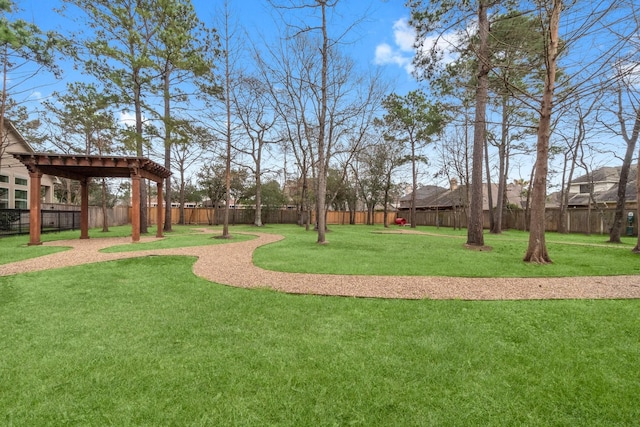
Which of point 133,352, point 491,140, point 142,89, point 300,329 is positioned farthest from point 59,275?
point 491,140

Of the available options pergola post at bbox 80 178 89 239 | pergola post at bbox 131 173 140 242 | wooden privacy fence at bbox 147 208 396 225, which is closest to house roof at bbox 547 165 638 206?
wooden privacy fence at bbox 147 208 396 225

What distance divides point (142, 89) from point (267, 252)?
436 inches

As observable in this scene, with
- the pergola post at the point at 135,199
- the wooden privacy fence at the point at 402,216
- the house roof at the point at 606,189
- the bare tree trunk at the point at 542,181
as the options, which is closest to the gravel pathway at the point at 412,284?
the bare tree trunk at the point at 542,181

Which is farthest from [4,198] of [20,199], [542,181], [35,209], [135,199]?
[542,181]

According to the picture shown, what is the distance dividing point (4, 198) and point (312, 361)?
24656 mm

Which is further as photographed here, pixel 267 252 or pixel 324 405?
pixel 267 252

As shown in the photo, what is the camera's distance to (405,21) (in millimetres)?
9320

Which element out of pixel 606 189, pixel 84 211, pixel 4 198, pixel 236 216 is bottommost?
pixel 236 216

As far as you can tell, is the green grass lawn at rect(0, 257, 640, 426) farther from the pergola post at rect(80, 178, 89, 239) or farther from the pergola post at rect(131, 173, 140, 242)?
the pergola post at rect(80, 178, 89, 239)

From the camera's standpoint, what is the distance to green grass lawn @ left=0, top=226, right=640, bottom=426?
78.6 inches

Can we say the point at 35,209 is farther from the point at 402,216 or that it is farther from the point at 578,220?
the point at 402,216

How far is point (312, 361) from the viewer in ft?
8.68

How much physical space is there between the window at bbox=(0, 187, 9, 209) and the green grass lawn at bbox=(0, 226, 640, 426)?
2020cm

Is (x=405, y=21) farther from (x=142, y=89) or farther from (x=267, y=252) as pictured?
(x=142, y=89)
